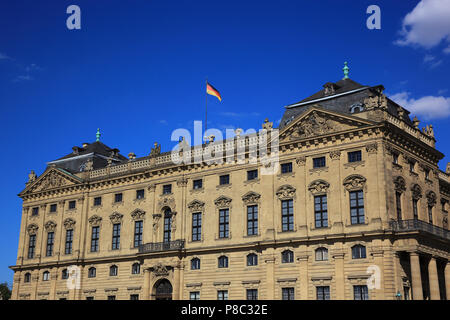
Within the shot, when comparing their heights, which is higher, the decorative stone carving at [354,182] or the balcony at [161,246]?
the decorative stone carving at [354,182]

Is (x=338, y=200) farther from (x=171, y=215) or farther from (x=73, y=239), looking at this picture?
(x=73, y=239)

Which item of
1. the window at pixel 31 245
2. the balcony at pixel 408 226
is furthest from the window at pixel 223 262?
the window at pixel 31 245

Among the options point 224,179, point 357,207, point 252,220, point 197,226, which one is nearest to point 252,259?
point 252,220

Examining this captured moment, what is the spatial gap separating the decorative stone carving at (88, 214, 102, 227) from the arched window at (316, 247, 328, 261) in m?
24.9

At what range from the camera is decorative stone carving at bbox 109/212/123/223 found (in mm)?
54750

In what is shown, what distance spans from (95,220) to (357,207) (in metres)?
28.5

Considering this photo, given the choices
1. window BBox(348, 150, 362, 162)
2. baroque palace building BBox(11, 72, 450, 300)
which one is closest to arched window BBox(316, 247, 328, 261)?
baroque palace building BBox(11, 72, 450, 300)

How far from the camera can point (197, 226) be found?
49.4 meters

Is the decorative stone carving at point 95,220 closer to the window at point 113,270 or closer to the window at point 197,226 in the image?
the window at point 113,270

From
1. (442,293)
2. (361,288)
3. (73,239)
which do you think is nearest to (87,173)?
(73,239)

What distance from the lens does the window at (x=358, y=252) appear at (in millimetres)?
40156

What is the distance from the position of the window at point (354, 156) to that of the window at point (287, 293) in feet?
37.3

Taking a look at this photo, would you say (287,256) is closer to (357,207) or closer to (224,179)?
(357,207)

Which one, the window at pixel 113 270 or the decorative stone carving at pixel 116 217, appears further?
the decorative stone carving at pixel 116 217
